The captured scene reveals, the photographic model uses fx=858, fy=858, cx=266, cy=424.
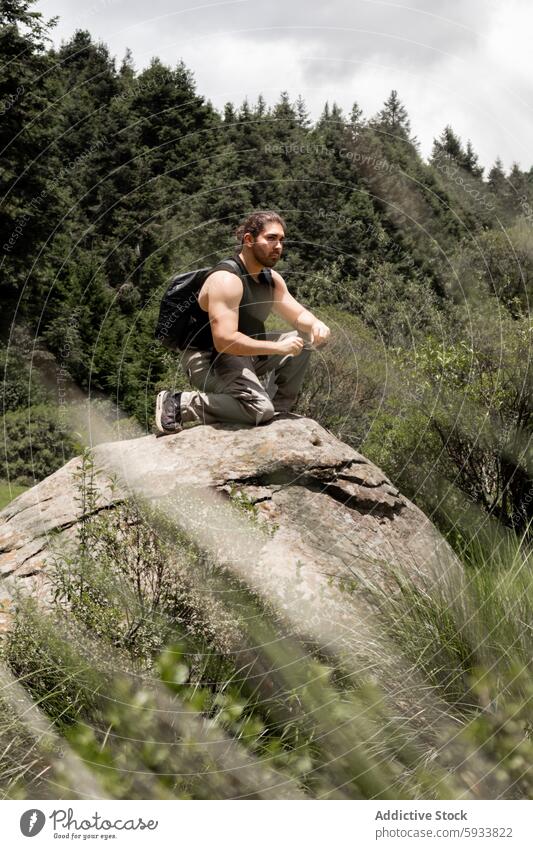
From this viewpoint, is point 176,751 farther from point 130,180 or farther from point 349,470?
point 130,180

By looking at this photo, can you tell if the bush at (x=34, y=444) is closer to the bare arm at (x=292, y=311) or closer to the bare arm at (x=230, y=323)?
the bare arm at (x=292, y=311)

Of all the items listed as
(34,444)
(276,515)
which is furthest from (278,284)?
(34,444)

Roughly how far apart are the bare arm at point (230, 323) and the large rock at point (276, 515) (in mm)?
647

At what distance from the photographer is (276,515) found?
548 cm

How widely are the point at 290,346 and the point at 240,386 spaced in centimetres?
50

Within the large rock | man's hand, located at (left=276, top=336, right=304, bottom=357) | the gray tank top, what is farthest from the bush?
man's hand, located at (left=276, top=336, right=304, bottom=357)

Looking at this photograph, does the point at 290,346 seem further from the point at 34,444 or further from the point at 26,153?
the point at 26,153

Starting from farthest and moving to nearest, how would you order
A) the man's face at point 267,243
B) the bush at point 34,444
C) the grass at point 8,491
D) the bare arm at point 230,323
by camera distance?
the bush at point 34,444, the grass at point 8,491, the man's face at point 267,243, the bare arm at point 230,323

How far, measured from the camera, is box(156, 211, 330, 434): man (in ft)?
18.0

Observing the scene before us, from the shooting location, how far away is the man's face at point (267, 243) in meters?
5.53

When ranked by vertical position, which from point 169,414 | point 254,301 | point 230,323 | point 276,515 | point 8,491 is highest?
point 254,301

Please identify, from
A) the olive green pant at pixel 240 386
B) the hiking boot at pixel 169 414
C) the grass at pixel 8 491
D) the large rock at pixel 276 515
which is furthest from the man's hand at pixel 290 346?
the grass at pixel 8 491
